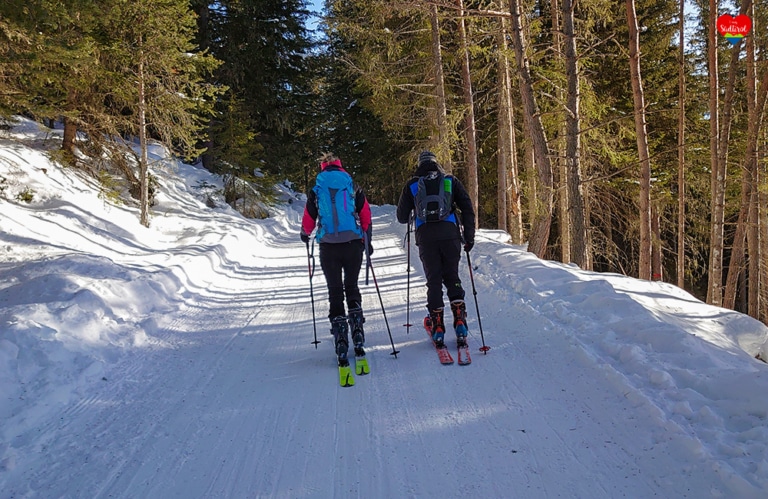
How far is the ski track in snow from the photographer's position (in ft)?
9.25

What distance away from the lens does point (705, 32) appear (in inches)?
618

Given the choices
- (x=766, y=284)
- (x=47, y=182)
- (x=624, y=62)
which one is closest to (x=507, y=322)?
(x=47, y=182)

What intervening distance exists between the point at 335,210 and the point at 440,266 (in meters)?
1.37

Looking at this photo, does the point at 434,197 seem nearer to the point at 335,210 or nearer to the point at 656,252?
the point at 335,210

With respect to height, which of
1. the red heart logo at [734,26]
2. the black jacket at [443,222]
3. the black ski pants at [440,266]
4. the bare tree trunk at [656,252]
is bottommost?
the bare tree trunk at [656,252]

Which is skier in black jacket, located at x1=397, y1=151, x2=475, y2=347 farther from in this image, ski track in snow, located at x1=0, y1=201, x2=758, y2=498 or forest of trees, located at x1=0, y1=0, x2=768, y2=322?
forest of trees, located at x1=0, y1=0, x2=768, y2=322

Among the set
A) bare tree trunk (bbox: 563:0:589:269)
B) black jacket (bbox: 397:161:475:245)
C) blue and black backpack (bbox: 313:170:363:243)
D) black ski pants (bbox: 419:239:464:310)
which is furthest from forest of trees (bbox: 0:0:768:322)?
blue and black backpack (bbox: 313:170:363:243)

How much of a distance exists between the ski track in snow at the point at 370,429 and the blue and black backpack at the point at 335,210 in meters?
1.42

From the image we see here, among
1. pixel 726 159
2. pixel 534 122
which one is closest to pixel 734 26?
pixel 726 159

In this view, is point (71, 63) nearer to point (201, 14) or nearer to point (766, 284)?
point (201, 14)

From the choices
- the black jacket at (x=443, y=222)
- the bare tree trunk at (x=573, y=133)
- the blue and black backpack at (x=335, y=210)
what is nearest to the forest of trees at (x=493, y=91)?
the bare tree trunk at (x=573, y=133)

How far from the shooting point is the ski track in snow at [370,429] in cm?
282

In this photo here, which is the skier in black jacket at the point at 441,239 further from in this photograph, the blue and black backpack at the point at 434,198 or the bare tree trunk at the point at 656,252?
the bare tree trunk at the point at 656,252

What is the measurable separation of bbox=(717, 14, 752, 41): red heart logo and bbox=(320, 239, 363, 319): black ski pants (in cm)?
1343
